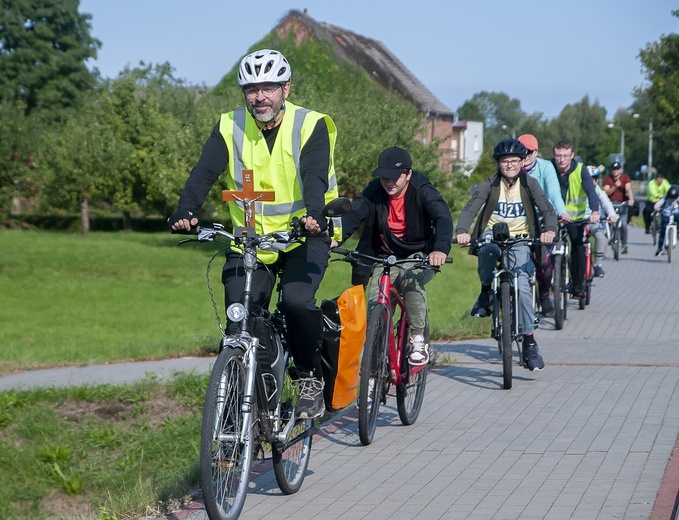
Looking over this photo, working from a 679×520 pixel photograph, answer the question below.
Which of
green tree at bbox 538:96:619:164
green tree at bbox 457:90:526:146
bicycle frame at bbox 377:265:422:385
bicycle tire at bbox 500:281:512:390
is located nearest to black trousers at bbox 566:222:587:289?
bicycle tire at bbox 500:281:512:390

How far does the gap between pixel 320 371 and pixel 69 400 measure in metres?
4.21

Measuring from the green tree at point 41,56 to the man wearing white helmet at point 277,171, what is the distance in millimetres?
75630

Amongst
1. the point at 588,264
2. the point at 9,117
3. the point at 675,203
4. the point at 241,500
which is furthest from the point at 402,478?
the point at 9,117

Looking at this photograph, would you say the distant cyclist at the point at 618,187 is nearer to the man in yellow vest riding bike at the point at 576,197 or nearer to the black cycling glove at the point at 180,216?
the man in yellow vest riding bike at the point at 576,197

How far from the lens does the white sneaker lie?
25.1ft

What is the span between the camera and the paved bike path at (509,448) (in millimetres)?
5578

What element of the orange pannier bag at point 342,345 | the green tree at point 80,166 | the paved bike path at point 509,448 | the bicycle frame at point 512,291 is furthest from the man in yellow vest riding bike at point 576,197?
the green tree at point 80,166

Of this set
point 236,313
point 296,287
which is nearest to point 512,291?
point 296,287

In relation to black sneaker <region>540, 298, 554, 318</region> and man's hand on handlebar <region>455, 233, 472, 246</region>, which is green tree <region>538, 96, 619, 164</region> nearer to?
black sneaker <region>540, 298, 554, 318</region>

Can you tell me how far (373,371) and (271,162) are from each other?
6.35 feet

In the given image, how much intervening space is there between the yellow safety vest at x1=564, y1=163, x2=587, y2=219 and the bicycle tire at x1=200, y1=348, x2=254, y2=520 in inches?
375

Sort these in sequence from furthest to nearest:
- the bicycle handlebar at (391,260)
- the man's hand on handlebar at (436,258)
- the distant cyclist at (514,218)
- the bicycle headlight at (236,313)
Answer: the distant cyclist at (514,218)
the bicycle handlebar at (391,260)
the man's hand on handlebar at (436,258)
the bicycle headlight at (236,313)

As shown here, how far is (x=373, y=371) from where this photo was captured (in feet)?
23.1

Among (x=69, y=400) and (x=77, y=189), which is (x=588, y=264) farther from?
(x=77, y=189)
